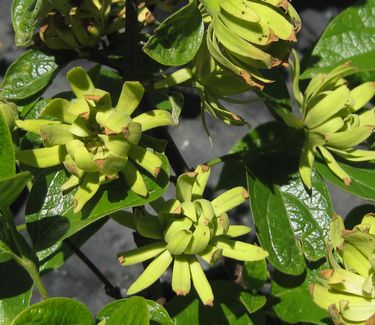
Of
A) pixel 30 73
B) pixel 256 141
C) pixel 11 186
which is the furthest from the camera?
pixel 256 141

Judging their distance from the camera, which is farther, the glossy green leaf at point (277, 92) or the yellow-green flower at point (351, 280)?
the glossy green leaf at point (277, 92)

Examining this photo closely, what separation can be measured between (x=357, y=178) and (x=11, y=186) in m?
0.57

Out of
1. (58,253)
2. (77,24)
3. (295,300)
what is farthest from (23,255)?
(295,300)

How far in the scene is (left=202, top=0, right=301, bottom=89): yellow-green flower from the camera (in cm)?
79

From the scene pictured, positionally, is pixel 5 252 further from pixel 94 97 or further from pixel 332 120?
pixel 332 120

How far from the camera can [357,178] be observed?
3.52 feet

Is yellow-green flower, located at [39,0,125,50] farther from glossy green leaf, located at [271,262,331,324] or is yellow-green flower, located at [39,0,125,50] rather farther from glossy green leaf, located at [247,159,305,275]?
glossy green leaf, located at [271,262,331,324]

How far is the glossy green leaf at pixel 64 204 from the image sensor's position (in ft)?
2.73

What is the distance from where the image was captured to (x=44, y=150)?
0.85 m

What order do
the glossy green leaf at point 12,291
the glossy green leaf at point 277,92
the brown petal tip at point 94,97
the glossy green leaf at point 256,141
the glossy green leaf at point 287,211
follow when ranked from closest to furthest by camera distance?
the brown petal tip at point 94,97, the glossy green leaf at point 12,291, the glossy green leaf at point 287,211, the glossy green leaf at point 277,92, the glossy green leaf at point 256,141

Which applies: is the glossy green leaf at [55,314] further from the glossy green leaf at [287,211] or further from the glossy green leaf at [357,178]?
the glossy green leaf at [357,178]

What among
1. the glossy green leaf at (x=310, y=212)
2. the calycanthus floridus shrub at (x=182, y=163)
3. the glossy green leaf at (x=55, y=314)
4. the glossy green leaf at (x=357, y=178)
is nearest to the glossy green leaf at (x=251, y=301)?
the calycanthus floridus shrub at (x=182, y=163)

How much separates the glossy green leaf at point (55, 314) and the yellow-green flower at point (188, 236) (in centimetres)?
Result: 12

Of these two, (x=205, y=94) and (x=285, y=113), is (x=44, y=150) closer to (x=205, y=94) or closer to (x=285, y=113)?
(x=205, y=94)
